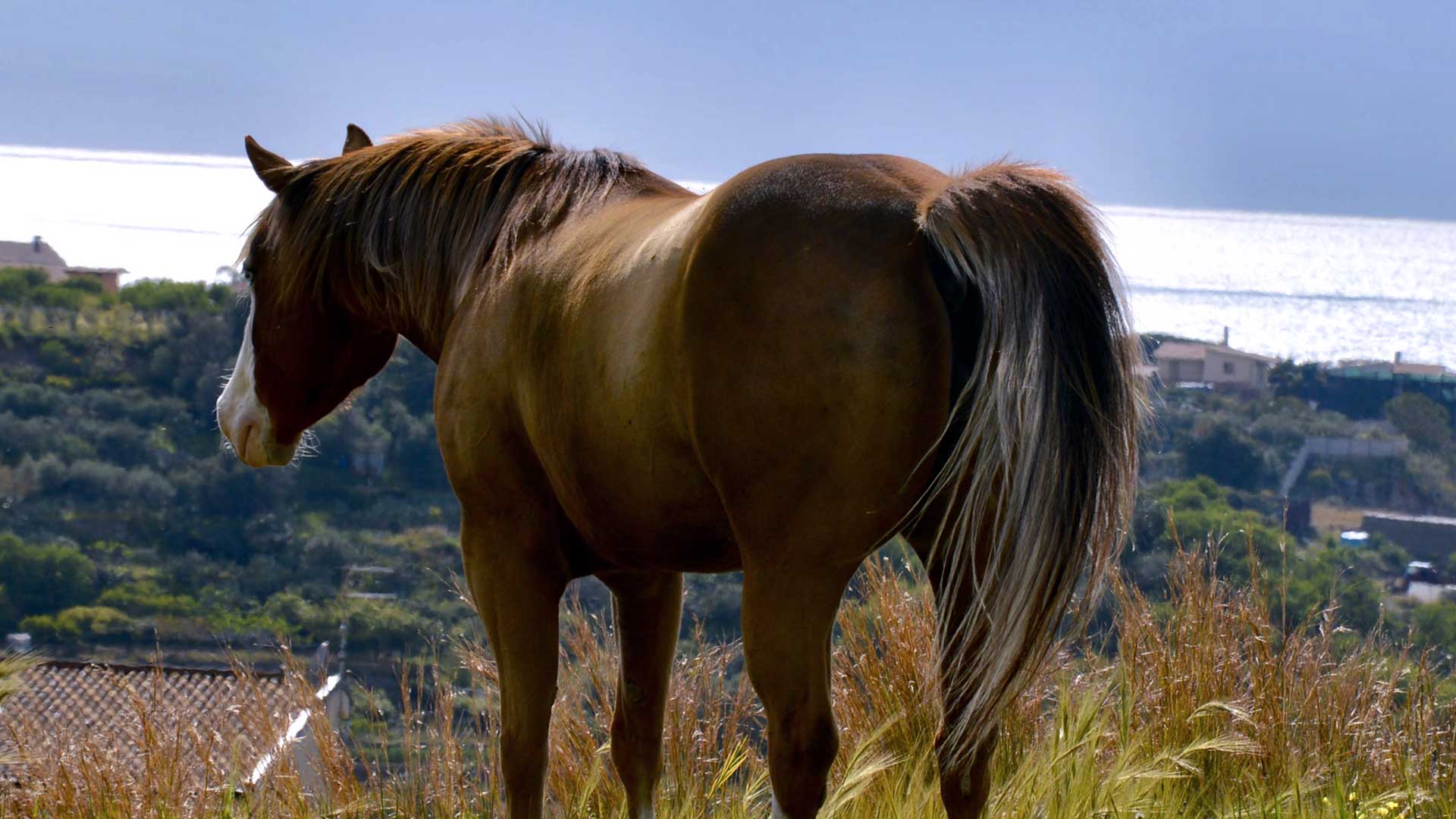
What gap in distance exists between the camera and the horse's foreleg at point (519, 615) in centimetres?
272

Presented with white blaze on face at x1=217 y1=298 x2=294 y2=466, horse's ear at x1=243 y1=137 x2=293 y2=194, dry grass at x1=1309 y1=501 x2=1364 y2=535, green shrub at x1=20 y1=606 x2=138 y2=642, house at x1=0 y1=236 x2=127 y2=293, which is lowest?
green shrub at x1=20 y1=606 x2=138 y2=642

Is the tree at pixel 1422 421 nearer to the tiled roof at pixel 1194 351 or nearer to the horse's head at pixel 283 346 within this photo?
the tiled roof at pixel 1194 351

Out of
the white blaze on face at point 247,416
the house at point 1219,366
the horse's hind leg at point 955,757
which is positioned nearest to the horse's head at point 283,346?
the white blaze on face at point 247,416

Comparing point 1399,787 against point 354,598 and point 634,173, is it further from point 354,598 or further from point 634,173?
point 354,598

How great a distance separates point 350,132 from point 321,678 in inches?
90.6

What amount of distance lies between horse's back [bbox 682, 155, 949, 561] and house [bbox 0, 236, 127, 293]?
41.8m

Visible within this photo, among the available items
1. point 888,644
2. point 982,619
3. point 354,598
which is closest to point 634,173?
point 982,619

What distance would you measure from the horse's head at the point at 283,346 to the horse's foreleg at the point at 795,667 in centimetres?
169

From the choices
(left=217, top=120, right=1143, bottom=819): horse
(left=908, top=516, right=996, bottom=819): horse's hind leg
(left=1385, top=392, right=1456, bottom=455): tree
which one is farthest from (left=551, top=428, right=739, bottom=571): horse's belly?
(left=1385, top=392, right=1456, bottom=455): tree

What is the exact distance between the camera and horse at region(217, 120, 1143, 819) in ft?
6.50

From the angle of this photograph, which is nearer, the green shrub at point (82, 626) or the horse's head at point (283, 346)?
the horse's head at point (283, 346)

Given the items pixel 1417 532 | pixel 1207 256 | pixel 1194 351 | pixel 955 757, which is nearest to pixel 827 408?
pixel 955 757

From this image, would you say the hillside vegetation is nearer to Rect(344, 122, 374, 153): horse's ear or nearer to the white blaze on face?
the white blaze on face

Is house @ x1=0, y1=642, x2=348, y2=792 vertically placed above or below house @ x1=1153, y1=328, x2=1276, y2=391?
below
